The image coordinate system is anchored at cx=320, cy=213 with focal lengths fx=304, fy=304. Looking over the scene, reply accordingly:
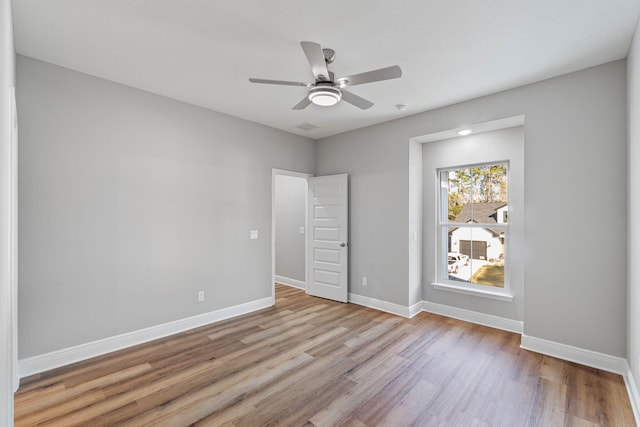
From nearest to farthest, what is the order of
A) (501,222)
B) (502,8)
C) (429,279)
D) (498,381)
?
(502,8) < (498,381) < (501,222) < (429,279)

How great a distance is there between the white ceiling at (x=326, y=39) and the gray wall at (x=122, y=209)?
424 millimetres

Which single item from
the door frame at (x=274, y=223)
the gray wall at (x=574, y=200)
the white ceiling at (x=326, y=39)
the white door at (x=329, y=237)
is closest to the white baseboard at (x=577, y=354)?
the gray wall at (x=574, y=200)

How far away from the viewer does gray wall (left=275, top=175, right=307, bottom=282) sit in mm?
5945

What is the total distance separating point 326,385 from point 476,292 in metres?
2.46

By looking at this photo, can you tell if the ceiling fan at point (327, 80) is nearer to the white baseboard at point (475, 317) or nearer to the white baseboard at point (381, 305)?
the white baseboard at point (381, 305)

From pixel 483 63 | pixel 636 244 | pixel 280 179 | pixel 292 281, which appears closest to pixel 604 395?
pixel 636 244

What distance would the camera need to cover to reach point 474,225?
4.10 metres

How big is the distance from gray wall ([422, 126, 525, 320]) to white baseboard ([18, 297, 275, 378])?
9.26ft

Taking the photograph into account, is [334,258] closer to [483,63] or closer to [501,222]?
[501,222]

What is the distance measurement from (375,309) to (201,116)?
3627 millimetres

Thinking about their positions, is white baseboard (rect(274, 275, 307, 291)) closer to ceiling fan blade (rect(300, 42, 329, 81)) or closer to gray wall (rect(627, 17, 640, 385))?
ceiling fan blade (rect(300, 42, 329, 81))

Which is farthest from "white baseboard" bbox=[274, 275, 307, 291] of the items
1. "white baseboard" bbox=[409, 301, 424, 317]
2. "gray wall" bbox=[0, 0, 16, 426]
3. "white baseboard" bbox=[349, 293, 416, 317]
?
"gray wall" bbox=[0, 0, 16, 426]

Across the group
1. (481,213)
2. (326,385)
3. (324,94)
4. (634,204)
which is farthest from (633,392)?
(324,94)

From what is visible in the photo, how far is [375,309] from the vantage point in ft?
14.9
